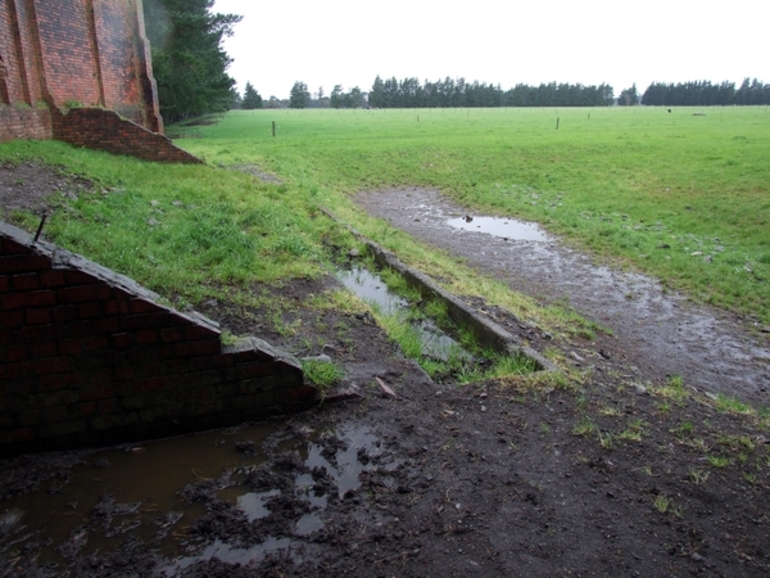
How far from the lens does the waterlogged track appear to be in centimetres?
584

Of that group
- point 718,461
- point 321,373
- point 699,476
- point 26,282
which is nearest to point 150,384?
point 26,282

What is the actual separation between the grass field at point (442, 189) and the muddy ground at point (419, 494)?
2.57 meters

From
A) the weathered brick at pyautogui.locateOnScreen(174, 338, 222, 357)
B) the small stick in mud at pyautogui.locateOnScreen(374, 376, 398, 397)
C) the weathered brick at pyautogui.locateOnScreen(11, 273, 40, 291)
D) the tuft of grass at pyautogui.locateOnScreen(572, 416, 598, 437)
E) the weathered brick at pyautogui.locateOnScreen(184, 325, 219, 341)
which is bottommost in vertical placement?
the tuft of grass at pyautogui.locateOnScreen(572, 416, 598, 437)

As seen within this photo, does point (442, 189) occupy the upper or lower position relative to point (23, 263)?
lower

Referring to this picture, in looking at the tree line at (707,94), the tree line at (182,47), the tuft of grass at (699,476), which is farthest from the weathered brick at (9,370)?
the tree line at (707,94)

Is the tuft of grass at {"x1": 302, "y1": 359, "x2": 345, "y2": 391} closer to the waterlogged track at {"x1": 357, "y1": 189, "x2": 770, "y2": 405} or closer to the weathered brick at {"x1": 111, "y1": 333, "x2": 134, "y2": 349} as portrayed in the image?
the weathered brick at {"x1": 111, "y1": 333, "x2": 134, "y2": 349}

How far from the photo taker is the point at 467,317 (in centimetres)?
609

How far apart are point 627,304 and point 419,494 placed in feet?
19.3

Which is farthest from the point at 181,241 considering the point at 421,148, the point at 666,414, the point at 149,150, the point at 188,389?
the point at 421,148

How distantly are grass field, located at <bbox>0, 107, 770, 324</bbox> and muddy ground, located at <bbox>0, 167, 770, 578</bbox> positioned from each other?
257 cm

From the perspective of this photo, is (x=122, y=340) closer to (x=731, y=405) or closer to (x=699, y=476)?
(x=699, y=476)

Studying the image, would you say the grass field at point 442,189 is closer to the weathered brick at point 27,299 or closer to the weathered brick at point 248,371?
the weathered brick at point 248,371

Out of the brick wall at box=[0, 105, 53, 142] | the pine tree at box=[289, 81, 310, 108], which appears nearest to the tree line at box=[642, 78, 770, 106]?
the pine tree at box=[289, 81, 310, 108]

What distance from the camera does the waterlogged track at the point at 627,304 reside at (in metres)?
5.84
